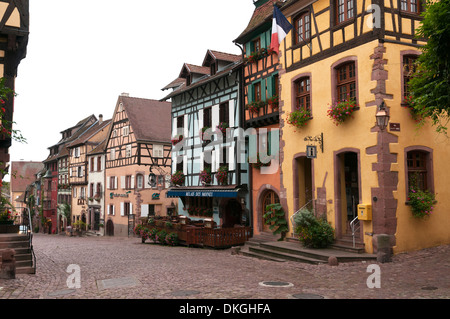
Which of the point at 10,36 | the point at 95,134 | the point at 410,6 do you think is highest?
the point at 95,134

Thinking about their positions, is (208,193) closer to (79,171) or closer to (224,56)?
(224,56)

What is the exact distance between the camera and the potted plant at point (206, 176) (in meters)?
22.7

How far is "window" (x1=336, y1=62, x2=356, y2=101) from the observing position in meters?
14.0

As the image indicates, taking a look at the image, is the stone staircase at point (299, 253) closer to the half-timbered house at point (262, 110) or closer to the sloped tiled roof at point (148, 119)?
the half-timbered house at point (262, 110)

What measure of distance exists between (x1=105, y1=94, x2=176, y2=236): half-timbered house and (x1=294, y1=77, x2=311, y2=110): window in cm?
1771

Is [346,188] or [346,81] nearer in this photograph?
[346,81]

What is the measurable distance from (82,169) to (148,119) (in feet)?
39.2

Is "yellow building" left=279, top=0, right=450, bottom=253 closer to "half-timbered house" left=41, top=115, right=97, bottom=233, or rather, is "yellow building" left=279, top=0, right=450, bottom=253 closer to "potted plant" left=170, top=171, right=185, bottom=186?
"potted plant" left=170, top=171, right=185, bottom=186

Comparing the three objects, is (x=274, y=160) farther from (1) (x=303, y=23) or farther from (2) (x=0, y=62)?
(2) (x=0, y=62)

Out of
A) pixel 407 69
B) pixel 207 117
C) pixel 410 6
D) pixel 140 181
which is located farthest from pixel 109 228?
pixel 410 6

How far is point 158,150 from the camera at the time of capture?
35000mm

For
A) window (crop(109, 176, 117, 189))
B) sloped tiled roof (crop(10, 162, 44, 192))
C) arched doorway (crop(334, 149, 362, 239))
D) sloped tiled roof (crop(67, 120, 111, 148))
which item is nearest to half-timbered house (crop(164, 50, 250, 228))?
arched doorway (crop(334, 149, 362, 239))

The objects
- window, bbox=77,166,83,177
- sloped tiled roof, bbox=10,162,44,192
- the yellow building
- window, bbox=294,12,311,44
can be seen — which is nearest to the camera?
the yellow building
